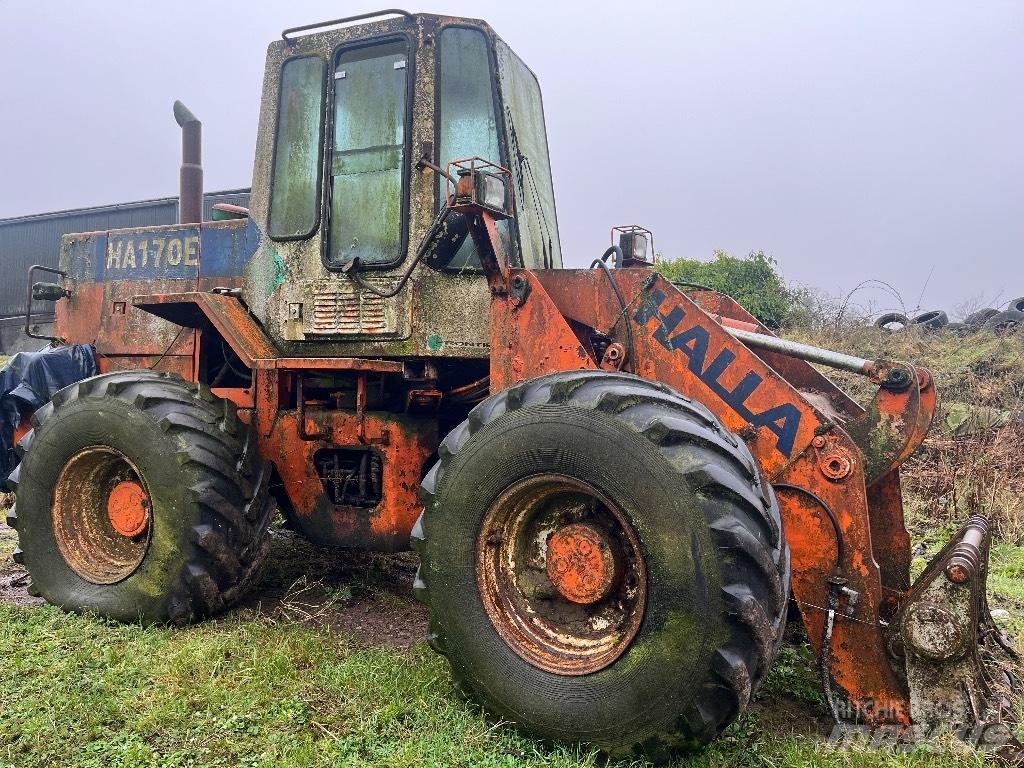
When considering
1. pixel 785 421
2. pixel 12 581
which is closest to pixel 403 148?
pixel 785 421

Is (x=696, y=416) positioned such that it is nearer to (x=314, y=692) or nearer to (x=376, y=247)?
(x=314, y=692)

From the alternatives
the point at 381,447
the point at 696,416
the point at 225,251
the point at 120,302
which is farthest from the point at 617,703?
the point at 120,302

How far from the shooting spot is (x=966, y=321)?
510 inches

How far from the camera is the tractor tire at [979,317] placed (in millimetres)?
12812

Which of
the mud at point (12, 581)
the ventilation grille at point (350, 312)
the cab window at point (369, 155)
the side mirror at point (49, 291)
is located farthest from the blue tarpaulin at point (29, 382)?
the cab window at point (369, 155)

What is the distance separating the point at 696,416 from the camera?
2.94 metres

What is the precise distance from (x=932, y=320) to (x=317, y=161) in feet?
36.7

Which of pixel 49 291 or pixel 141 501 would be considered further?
pixel 49 291

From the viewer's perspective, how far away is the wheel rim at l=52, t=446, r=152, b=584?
4.35 metres

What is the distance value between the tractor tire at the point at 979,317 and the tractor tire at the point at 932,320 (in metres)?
0.31

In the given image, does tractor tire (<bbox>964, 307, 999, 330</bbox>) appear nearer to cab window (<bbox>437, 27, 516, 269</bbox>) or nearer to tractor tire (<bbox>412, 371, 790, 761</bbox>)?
cab window (<bbox>437, 27, 516, 269</bbox>)

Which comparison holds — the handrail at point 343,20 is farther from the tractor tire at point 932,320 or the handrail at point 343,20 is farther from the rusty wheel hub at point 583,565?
the tractor tire at point 932,320

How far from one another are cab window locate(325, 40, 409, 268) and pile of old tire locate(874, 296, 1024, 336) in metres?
9.83

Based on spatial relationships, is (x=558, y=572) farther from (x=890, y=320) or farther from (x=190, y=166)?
(x=890, y=320)
